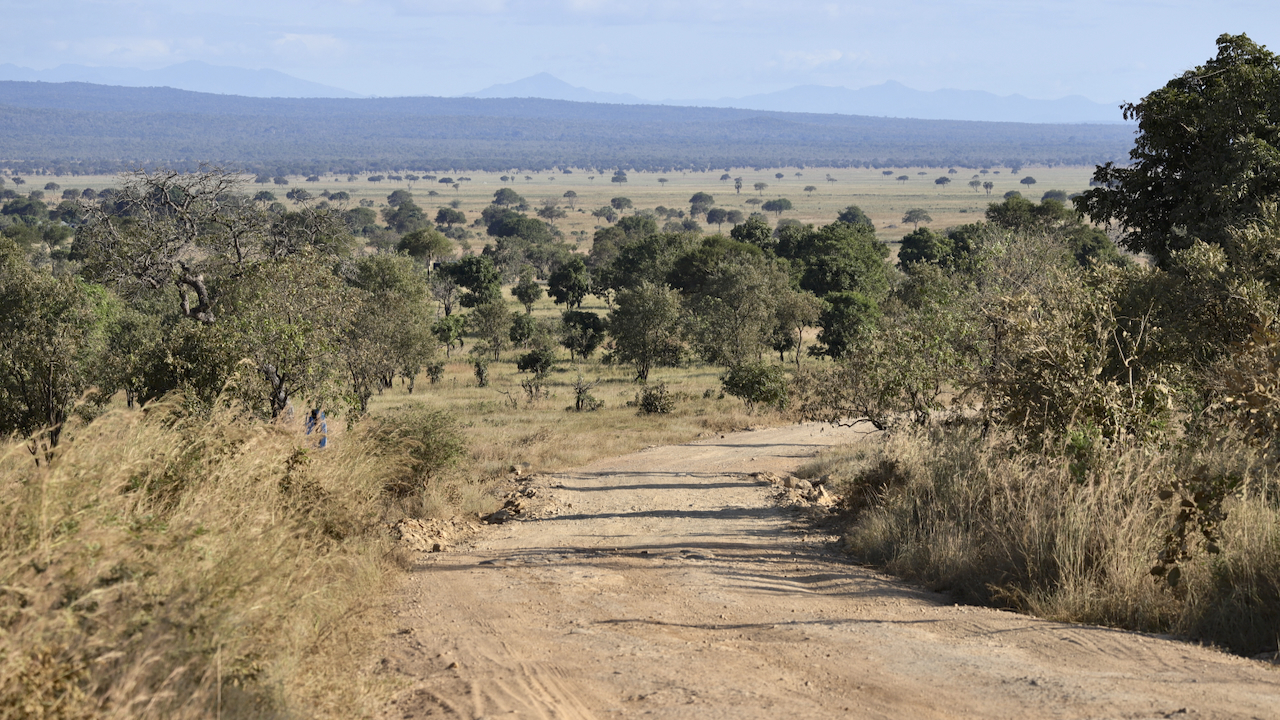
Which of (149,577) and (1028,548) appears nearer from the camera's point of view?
(149,577)

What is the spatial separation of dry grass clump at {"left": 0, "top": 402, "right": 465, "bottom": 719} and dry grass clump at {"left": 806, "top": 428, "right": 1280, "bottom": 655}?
4.69 metres

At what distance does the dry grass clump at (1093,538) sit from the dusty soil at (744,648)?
346 mm

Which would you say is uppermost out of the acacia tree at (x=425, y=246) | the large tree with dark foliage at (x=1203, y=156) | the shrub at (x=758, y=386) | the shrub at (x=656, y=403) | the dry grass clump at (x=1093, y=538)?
the large tree with dark foliage at (x=1203, y=156)

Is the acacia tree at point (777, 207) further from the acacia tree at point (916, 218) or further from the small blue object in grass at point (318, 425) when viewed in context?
the small blue object in grass at point (318, 425)

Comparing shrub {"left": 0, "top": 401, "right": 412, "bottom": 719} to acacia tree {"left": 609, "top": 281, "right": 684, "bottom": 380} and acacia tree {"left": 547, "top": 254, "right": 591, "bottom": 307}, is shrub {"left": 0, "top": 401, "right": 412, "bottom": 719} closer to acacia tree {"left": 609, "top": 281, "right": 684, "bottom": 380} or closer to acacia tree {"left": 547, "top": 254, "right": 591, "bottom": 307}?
acacia tree {"left": 609, "top": 281, "right": 684, "bottom": 380}

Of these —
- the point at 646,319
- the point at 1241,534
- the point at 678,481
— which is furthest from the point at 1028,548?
the point at 646,319

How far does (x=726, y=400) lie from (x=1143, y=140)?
13.3 meters

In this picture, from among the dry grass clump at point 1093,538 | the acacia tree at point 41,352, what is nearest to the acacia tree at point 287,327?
the acacia tree at point 41,352

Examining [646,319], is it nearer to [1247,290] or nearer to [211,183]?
[211,183]

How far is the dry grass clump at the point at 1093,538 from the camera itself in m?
6.41

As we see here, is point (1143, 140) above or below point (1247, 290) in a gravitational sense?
above

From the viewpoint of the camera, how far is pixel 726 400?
2902 centimetres

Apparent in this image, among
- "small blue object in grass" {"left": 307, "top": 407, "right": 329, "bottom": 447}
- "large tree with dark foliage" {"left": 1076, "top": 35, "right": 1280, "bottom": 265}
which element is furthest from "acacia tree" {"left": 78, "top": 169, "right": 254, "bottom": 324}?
"large tree with dark foliage" {"left": 1076, "top": 35, "right": 1280, "bottom": 265}

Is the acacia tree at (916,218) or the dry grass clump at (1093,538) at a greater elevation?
the acacia tree at (916,218)
